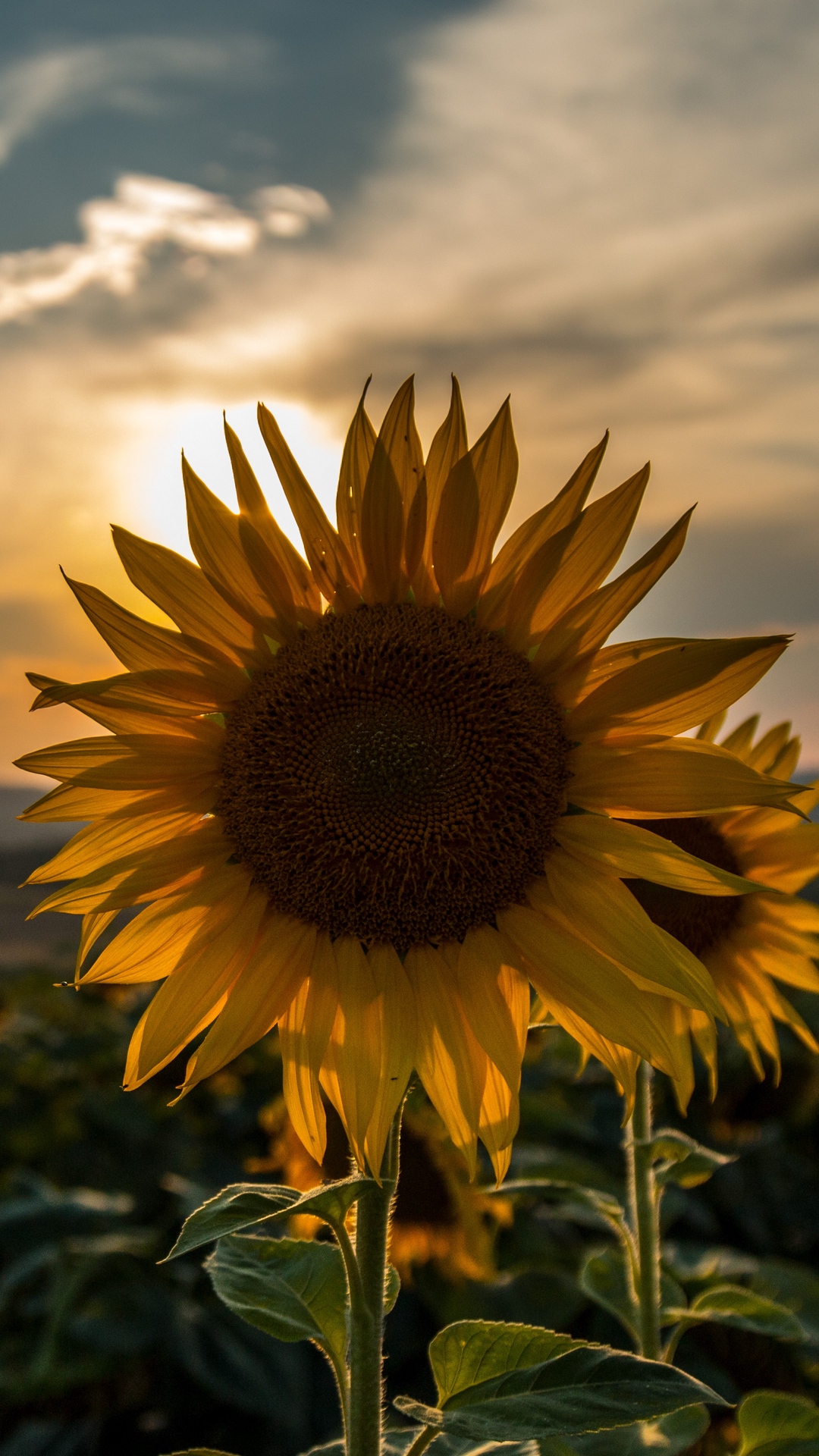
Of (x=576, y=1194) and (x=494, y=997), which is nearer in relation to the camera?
(x=494, y=997)

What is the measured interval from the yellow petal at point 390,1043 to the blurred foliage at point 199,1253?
91 cm

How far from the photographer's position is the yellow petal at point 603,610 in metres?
1.34

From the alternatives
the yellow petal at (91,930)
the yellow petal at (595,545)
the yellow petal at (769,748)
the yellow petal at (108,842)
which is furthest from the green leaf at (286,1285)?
the yellow petal at (769,748)

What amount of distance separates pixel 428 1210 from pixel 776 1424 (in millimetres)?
1624

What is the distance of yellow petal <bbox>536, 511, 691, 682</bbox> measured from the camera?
134 centimetres

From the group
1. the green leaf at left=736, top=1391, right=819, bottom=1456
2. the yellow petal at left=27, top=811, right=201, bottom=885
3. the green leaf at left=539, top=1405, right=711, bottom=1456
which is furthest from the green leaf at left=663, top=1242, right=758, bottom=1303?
the yellow petal at left=27, top=811, right=201, bottom=885

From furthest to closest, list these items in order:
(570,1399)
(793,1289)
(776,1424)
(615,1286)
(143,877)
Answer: (793,1289)
(615,1286)
(776,1424)
(143,877)
(570,1399)

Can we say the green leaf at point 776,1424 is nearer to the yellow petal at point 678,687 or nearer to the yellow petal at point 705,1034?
the yellow petal at point 705,1034

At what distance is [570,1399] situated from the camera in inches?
45.8

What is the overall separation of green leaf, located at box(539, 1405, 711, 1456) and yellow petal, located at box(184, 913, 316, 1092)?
0.63 m

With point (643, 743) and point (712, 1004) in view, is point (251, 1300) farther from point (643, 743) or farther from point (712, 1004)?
point (643, 743)

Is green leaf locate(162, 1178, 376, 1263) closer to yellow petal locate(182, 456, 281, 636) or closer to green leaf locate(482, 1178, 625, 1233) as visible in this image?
green leaf locate(482, 1178, 625, 1233)

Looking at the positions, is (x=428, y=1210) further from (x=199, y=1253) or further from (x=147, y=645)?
(x=147, y=645)

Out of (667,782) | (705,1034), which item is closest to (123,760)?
(667,782)
